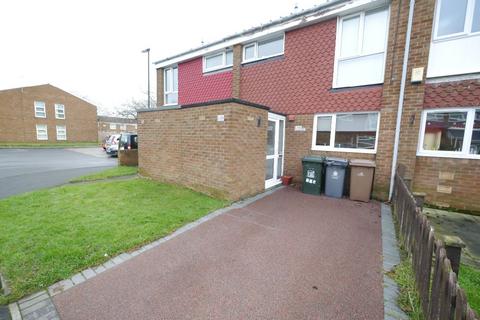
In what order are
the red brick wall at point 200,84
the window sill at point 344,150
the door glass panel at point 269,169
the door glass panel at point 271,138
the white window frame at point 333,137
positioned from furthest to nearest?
the red brick wall at point 200,84
the door glass panel at point 269,169
the door glass panel at point 271,138
the window sill at point 344,150
the white window frame at point 333,137

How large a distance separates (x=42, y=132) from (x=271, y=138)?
1319 inches

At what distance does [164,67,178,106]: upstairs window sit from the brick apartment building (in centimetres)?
Result: 440

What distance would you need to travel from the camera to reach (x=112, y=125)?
43781 mm

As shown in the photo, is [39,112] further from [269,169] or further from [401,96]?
[401,96]

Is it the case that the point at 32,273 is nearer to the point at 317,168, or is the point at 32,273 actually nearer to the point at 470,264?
the point at 470,264

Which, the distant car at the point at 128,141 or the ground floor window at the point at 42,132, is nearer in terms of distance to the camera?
the distant car at the point at 128,141

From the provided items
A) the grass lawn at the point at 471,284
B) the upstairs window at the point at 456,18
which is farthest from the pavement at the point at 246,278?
the upstairs window at the point at 456,18

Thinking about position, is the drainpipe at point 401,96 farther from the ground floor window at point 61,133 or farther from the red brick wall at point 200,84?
the ground floor window at point 61,133

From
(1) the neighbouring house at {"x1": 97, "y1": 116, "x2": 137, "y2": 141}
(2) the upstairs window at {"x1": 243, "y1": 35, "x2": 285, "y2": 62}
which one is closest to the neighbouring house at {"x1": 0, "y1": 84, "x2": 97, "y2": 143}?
(1) the neighbouring house at {"x1": 97, "y1": 116, "x2": 137, "y2": 141}

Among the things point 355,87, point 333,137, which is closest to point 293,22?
point 355,87

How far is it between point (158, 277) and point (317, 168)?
5200mm

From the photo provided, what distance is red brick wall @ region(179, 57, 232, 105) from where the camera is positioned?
31.3 feet

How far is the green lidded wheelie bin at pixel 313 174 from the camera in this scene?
21.3ft

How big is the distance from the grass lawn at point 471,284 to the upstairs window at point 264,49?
294 inches
